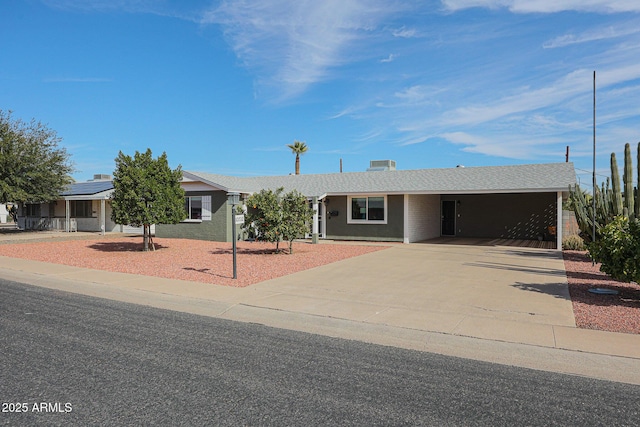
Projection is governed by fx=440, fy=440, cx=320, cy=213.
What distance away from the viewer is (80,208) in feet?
101

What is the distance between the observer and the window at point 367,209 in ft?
73.2

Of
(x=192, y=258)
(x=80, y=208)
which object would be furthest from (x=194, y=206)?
(x=80, y=208)

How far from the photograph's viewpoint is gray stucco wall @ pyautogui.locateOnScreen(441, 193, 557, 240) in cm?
2325

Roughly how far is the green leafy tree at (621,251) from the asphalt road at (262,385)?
4.71 m

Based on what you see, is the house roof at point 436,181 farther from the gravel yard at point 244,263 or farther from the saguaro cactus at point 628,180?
the saguaro cactus at point 628,180

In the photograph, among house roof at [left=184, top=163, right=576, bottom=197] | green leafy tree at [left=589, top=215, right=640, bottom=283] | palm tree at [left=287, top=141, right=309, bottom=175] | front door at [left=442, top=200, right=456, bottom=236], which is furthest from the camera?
palm tree at [left=287, top=141, right=309, bottom=175]

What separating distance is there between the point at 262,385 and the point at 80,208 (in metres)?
31.1

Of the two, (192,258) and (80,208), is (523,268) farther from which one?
(80,208)

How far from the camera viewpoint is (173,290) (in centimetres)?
993

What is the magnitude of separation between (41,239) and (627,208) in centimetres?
2677

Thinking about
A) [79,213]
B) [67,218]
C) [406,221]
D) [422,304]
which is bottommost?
[422,304]

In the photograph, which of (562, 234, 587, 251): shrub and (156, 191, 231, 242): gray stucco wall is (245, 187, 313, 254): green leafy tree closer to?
(156, 191, 231, 242): gray stucco wall

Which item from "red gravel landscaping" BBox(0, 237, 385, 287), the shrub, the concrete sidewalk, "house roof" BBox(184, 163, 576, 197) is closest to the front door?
"house roof" BBox(184, 163, 576, 197)

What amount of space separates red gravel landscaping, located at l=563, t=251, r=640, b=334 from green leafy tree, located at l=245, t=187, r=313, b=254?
29.6ft
